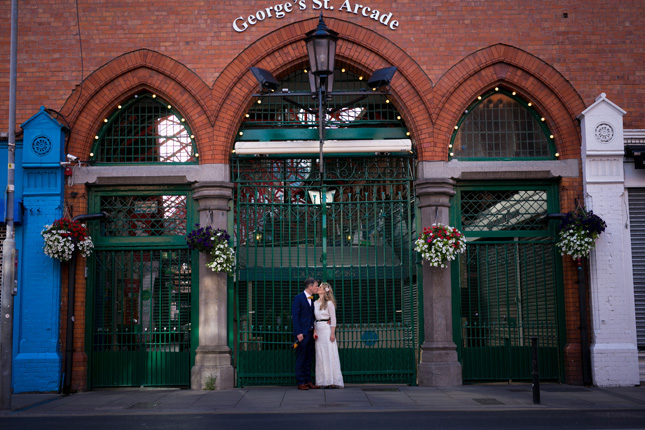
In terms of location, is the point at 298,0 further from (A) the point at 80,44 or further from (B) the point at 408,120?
(A) the point at 80,44

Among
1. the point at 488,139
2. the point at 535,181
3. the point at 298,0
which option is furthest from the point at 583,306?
the point at 298,0

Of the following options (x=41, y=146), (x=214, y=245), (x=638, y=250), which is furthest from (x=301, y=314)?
(x=638, y=250)

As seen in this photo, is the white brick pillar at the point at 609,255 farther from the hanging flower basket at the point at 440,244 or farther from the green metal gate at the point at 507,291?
the hanging flower basket at the point at 440,244

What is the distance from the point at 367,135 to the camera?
533 inches

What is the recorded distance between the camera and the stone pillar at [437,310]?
41.3 ft

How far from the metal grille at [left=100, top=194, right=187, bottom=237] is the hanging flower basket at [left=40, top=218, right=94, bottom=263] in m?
0.82

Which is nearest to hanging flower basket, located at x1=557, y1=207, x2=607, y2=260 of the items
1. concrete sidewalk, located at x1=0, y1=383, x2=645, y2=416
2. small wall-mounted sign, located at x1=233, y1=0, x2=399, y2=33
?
concrete sidewalk, located at x1=0, y1=383, x2=645, y2=416

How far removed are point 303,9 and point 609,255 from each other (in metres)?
7.13

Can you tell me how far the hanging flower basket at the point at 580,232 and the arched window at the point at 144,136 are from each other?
22.4 ft

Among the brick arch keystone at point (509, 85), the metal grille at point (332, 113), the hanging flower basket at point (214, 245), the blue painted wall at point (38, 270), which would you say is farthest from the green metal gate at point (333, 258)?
the blue painted wall at point (38, 270)

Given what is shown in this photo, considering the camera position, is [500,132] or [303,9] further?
[500,132]

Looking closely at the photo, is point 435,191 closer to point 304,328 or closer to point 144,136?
point 304,328

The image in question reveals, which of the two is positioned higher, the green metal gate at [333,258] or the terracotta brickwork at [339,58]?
the terracotta brickwork at [339,58]

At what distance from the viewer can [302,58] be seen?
1336cm
